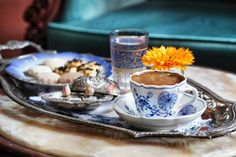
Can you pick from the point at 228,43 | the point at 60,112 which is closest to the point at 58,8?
the point at 228,43

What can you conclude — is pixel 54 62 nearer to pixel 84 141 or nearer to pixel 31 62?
pixel 31 62

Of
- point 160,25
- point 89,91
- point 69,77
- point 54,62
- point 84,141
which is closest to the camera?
point 84,141

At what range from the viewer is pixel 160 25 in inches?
68.1

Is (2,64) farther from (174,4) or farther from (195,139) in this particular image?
(174,4)

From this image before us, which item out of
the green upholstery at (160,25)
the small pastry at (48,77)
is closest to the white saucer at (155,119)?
the small pastry at (48,77)

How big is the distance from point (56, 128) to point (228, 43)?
0.82 metres

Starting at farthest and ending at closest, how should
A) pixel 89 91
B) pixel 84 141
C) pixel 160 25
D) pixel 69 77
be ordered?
pixel 160 25, pixel 69 77, pixel 89 91, pixel 84 141

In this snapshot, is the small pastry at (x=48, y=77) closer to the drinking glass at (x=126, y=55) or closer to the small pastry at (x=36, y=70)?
the small pastry at (x=36, y=70)

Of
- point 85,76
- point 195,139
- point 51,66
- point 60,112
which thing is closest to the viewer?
point 195,139

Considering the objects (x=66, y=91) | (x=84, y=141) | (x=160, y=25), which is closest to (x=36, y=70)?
(x=66, y=91)

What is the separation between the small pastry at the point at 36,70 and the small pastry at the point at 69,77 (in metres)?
0.07

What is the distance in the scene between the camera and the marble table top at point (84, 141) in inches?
30.5

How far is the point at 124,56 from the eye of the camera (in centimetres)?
104

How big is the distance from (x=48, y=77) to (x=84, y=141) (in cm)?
30
